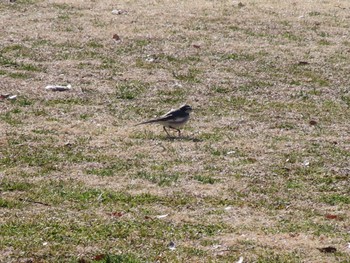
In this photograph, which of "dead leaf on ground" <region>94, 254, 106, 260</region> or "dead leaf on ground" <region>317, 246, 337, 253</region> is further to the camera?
"dead leaf on ground" <region>317, 246, 337, 253</region>

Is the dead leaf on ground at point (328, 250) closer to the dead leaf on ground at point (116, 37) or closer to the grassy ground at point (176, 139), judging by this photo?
the grassy ground at point (176, 139)

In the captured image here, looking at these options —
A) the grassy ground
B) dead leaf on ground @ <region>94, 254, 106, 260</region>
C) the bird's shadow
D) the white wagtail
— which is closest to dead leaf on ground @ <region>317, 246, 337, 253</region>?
the grassy ground

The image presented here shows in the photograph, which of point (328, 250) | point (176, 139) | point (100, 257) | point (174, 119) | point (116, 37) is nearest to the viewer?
point (100, 257)

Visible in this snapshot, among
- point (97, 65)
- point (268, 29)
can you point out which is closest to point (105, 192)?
point (97, 65)

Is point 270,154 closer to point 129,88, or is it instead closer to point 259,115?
point 259,115

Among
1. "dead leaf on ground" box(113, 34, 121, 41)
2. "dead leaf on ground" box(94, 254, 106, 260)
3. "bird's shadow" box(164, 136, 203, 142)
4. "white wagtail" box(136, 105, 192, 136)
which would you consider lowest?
"dead leaf on ground" box(113, 34, 121, 41)

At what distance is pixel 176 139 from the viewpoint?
15.4 meters

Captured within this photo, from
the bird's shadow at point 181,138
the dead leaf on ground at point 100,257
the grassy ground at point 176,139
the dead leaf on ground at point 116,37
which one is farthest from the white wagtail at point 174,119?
the dead leaf on ground at point 116,37

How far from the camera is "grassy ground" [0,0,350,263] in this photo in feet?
34.5

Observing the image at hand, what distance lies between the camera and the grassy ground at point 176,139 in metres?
10.5

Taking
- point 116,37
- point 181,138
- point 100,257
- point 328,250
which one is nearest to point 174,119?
point 181,138

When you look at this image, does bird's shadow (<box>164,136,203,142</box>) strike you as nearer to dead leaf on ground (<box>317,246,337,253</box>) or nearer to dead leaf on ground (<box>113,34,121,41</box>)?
dead leaf on ground (<box>317,246,337,253</box>)

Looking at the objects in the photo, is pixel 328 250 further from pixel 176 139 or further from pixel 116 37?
pixel 116 37

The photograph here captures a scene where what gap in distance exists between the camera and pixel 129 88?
19062 millimetres
